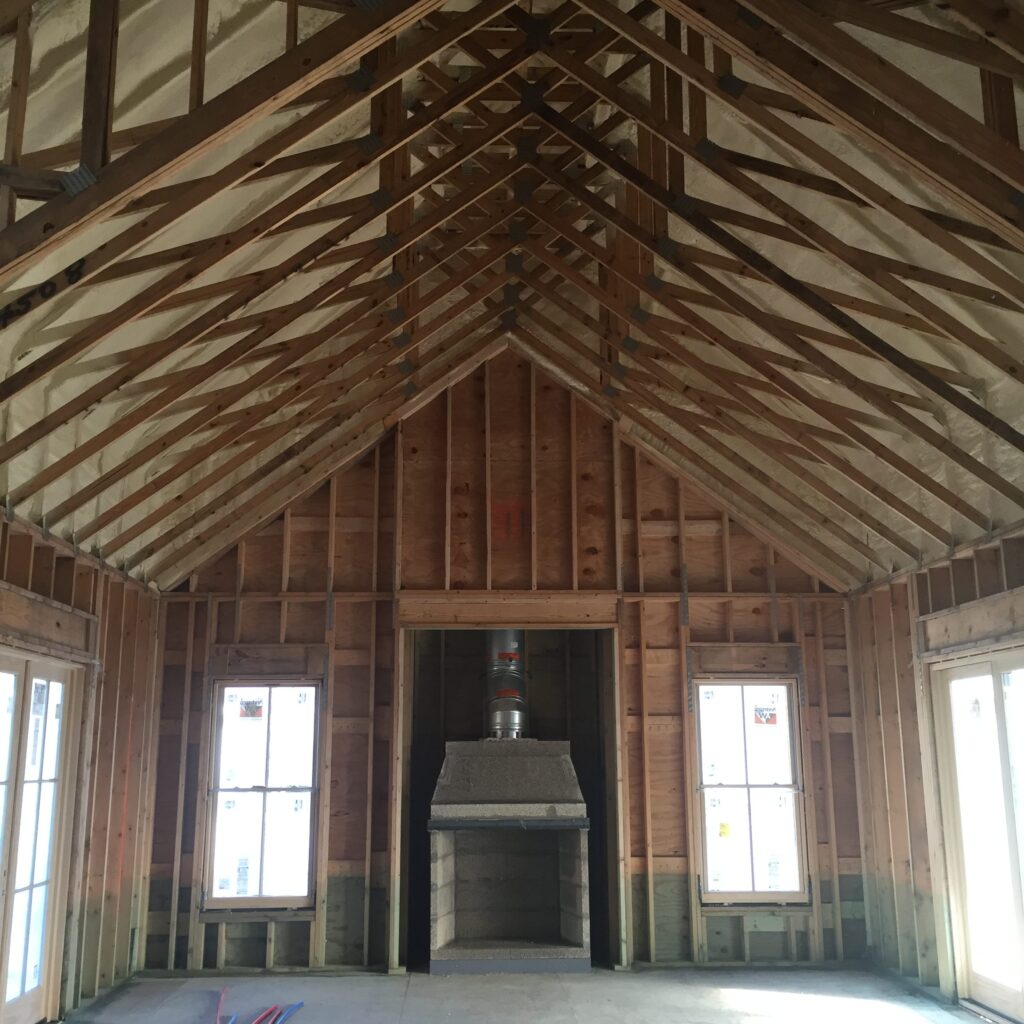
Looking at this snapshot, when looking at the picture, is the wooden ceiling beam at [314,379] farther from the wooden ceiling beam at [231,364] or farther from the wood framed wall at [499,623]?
the wood framed wall at [499,623]

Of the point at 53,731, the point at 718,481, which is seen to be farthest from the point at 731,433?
the point at 53,731

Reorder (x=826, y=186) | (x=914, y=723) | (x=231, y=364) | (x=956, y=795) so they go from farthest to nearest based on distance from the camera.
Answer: (x=914, y=723) < (x=956, y=795) < (x=231, y=364) < (x=826, y=186)

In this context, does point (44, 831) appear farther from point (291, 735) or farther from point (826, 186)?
point (826, 186)

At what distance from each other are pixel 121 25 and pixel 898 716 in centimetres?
763

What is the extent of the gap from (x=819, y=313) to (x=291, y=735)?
6048 mm

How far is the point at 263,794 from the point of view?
376 inches

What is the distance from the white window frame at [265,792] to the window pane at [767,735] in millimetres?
3906

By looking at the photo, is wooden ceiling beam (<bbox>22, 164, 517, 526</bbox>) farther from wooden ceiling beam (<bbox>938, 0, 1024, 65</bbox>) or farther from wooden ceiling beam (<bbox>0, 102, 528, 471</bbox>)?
wooden ceiling beam (<bbox>938, 0, 1024, 65</bbox>)

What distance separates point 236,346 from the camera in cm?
672

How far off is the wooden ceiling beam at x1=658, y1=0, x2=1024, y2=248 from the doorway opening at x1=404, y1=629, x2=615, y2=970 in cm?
673

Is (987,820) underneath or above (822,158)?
underneath

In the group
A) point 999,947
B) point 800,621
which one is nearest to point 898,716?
point 800,621

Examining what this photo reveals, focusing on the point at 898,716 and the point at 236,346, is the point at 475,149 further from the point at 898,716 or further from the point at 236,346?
the point at 898,716

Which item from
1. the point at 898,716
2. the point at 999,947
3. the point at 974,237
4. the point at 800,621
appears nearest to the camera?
the point at 974,237
